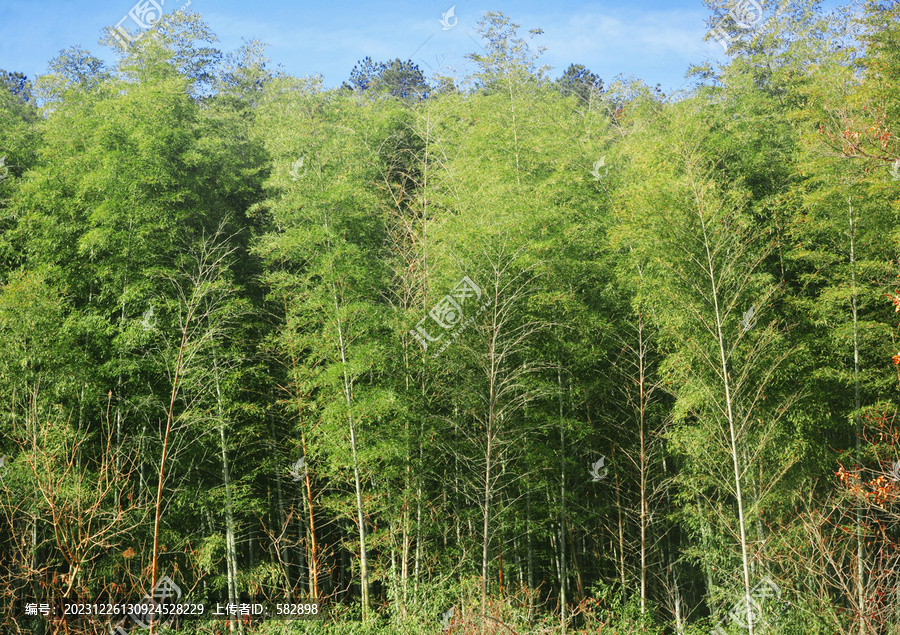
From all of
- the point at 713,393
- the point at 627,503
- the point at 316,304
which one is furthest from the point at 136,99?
the point at 627,503

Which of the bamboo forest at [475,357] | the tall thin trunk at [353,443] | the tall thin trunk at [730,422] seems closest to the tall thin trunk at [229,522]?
the bamboo forest at [475,357]

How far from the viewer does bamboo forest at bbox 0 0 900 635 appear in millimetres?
7934

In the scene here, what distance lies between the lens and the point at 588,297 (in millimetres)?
10195

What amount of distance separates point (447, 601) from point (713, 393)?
4202 millimetres

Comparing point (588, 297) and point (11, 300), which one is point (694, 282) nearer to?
point (588, 297)

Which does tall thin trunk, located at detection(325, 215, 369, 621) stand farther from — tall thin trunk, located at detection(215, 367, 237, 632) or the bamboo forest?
tall thin trunk, located at detection(215, 367, 237, 632)

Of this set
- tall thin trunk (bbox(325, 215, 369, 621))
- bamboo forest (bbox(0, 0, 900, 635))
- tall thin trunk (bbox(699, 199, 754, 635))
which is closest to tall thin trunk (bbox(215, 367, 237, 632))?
bamboo forest (bbox(0, 0, 900, 635))

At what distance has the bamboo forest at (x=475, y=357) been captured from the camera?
26.0ft

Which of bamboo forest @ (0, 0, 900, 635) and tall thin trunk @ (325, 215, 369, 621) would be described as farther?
tall thin trunk @ (325, 215, 369, 621)

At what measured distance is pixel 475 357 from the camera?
26.8ft

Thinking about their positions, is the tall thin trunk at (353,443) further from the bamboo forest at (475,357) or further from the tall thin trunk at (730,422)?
the tall thin trunk at (730,422)

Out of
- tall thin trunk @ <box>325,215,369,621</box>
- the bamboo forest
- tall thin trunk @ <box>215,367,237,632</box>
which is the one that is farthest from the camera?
tall thin trunk @ <box>215,367,237,632</box>

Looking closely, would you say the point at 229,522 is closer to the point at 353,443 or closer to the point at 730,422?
the point at 353,443

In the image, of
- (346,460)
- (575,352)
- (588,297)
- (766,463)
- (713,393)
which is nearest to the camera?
(713,393)
